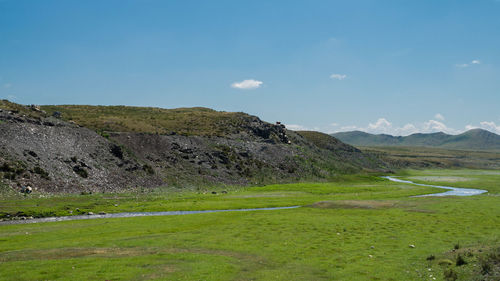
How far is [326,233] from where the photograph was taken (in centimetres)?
4047

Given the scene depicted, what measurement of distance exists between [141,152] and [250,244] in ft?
254

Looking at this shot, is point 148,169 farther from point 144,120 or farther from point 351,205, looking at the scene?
point 144,120

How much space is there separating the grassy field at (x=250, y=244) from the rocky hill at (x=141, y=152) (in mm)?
15111

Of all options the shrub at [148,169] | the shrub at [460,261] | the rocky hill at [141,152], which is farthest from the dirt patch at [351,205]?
the shrub at [148,169]

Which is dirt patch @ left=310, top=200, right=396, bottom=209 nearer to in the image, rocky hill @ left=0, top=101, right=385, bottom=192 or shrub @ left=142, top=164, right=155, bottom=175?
rocky hill @ left=0, top=101, right=385, bottom=192

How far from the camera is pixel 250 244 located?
115 ft

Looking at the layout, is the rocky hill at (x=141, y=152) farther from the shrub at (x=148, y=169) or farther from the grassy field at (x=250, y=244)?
Result: the grassy field at (x=250, y=244)

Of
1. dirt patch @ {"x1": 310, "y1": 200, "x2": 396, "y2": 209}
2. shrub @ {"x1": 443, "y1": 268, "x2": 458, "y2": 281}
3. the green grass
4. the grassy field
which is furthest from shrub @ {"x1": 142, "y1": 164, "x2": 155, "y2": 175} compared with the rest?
shrub @ {"x1": 443, "y1": 268, "x2": 458, "y2": 281}

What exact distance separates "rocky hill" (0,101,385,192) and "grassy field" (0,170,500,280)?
49.6ft

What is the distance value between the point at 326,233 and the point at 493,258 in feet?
61.2

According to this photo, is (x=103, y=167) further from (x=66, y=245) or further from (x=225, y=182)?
(x=66, y=245)

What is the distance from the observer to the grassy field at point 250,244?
25.0 m

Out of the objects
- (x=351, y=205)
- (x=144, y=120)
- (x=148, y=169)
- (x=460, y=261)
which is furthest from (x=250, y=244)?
(x=144, y=120)

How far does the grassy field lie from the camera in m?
25.0
